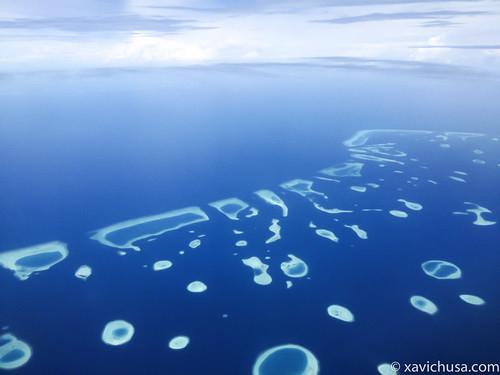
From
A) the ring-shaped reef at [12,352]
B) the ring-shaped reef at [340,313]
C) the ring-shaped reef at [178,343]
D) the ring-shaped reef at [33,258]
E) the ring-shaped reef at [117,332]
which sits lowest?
the ring-shaped reef at [340,313]

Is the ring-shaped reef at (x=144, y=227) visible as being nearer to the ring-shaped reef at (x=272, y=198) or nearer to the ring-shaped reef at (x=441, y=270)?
the ring-shaped reef at (x=272, y=198)

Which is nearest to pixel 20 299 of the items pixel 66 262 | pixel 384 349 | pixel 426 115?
pixel 66 262

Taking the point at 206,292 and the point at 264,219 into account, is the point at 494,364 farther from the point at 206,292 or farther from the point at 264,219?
the point at 264,219

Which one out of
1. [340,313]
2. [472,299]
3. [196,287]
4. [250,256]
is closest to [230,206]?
[250,256]

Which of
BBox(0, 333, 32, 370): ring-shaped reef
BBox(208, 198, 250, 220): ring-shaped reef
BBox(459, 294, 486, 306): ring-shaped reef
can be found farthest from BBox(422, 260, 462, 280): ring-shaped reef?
BBox(0, 333, 32, 370): ring-shaped reef

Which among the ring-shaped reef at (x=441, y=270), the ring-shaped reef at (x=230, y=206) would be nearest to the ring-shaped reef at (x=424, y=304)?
the ring-shaped reef at (x=441, y=270)

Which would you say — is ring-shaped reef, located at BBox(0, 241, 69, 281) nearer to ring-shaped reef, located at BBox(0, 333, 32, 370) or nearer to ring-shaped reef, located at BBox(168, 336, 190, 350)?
ring-shaped reef, located at BBox(0, 333, 32, 370)
